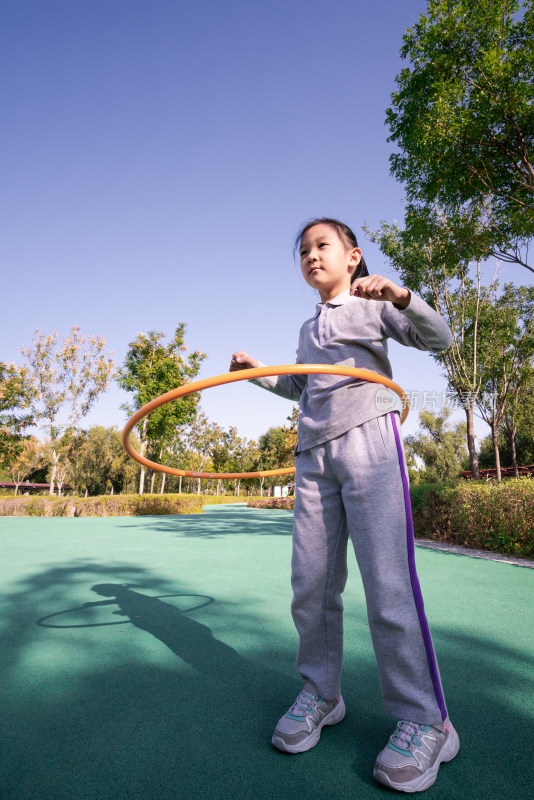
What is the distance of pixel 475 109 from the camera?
21.4ft

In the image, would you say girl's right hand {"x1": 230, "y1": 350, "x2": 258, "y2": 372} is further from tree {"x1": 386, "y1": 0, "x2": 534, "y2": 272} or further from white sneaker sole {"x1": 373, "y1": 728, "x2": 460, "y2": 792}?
tree {"x1": 386, "y1": 0, "x2": 534, "y2": 272}

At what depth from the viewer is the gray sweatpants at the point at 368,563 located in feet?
4.58

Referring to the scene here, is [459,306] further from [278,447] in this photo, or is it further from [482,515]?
[278,447]

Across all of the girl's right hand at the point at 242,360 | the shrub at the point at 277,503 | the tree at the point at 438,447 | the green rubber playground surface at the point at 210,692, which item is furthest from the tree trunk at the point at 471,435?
the tree at the point at 438,447

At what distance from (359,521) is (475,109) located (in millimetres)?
7410

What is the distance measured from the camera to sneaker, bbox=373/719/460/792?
1226 millimetres

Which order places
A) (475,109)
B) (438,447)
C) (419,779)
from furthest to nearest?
(438,447), (475,109), (419,779)

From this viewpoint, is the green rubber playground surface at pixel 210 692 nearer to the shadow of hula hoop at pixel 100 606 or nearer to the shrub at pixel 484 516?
the shadow of hula hoop at pixel 100 606

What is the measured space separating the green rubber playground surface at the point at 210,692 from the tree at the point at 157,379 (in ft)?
45.9

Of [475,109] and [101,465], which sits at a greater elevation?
[475,109]

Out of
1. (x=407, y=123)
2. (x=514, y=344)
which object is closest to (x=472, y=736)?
(x=407, y=123)

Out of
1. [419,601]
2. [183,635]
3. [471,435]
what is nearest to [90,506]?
[471,435]

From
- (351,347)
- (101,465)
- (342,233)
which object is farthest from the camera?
(101,465)

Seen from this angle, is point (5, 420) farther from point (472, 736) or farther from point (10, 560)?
point (472, 736)
